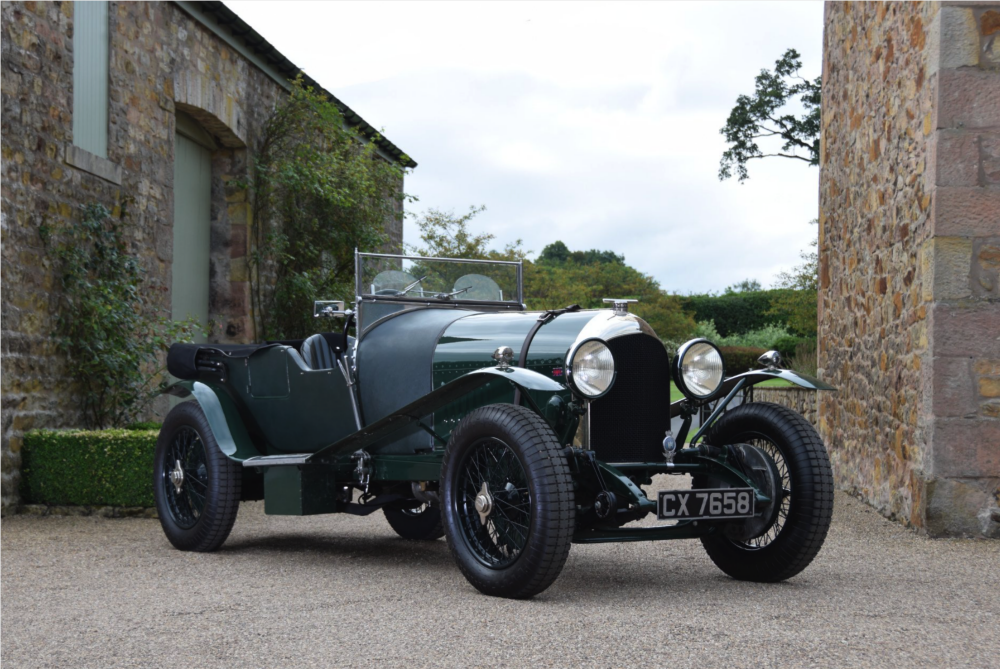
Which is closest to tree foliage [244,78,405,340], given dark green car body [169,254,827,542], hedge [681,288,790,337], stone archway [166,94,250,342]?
stone archway [166,94,250,342]

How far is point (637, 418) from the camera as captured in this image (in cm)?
439

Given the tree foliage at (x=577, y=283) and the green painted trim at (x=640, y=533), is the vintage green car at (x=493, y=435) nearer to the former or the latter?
the green painted trim at (x=640, y=533)

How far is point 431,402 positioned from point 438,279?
135 cm

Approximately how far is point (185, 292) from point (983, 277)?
7599 millimetres

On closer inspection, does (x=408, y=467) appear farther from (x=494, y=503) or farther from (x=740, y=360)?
(x=740, y=360)

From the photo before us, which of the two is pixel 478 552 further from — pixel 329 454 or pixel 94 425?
pixel 94 425

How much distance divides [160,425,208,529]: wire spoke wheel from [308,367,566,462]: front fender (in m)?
0.96

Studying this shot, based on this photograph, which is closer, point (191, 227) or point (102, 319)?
point (102, 319)

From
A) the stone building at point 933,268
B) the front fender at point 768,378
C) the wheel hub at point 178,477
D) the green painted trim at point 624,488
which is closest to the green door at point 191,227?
the wheel hub at point 178,477

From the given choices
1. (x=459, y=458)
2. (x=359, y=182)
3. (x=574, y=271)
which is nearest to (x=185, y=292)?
(x=359, y=182)

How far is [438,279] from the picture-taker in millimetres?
5734

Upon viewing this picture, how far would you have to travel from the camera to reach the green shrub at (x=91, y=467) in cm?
699

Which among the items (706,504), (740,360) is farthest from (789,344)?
(706,504)

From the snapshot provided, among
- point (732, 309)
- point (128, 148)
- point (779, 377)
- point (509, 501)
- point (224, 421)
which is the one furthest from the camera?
point (732, 309)
